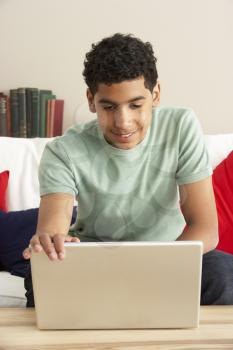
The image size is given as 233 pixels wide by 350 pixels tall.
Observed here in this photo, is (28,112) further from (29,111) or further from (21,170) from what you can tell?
(21,170)

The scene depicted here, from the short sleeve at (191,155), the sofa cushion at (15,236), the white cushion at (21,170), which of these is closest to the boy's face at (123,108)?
the short sleeve at (191,155)

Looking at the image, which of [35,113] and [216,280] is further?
[35,113]

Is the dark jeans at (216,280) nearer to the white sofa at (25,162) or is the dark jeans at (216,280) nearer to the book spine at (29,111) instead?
the white sofa at (25,162)

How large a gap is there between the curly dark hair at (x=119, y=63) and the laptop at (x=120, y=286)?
469 mm

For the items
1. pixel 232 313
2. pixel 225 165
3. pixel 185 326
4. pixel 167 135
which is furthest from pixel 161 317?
pixel 225 165

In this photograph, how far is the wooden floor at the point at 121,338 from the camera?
0.98 m

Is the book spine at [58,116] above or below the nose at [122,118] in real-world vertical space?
below

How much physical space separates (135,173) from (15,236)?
80cm

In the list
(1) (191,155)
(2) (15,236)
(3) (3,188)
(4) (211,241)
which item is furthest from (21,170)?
(4) (211,241)

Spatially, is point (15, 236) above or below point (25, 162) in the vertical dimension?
below

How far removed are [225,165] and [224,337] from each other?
1346 mm

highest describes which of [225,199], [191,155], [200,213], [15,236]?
[191,155]

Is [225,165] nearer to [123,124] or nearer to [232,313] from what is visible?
[123,124]

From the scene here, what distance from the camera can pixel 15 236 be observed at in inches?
83.1
